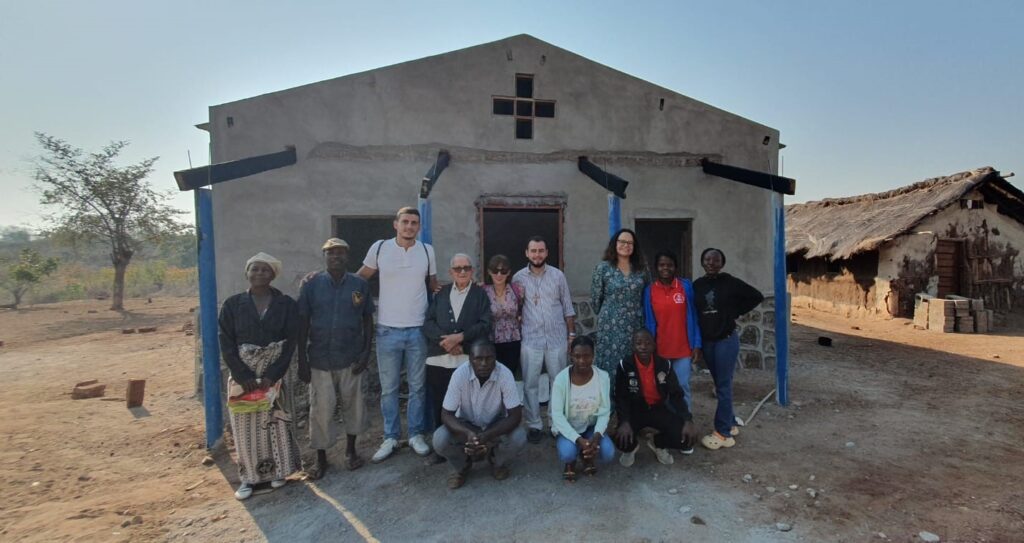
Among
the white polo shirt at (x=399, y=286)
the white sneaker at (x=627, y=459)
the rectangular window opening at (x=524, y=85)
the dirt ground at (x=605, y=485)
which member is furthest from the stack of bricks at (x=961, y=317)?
the white polo shirt at (x=399, y=286)

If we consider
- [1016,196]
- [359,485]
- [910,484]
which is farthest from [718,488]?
[1016,196]

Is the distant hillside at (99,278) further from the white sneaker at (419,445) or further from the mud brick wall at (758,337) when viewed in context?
the mud brick wall at (758,337)

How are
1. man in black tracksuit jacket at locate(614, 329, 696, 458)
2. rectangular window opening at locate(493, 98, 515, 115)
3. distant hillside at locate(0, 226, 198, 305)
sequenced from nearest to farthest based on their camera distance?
man in black tracksuit jacket at locate(614, 329, 696, 458) → rectangular window opening at locate(493, 98, 515, 115) → distant hillside at locate(0, 226, 198, 305)

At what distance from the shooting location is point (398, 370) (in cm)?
374

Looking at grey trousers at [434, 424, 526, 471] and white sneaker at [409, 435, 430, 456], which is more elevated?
grey trousers at [434, 424, 526, 471]

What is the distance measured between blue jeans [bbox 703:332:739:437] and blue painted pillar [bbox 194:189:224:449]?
4171 mm

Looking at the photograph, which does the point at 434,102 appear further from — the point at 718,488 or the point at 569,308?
the point at 718,488

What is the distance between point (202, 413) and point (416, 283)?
3.36m

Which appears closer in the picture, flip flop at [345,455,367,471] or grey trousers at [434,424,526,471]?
grey trousers at [434,424,526,471]

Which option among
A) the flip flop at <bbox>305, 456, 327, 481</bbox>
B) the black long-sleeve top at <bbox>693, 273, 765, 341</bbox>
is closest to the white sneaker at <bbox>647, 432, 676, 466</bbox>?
the black long-sleeve top at <bbox>693, 273, 765, 341</bbox>

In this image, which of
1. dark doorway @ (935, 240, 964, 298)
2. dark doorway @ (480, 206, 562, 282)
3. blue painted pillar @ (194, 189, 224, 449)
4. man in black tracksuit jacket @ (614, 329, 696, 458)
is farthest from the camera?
dark doorway @ (935, 240, 964, 298)

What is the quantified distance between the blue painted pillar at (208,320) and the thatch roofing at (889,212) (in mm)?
12596

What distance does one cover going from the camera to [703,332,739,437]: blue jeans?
371 cm

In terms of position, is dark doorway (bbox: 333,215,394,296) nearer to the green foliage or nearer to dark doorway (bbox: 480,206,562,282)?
dark doorway (bbox: 480,206,562,282)
